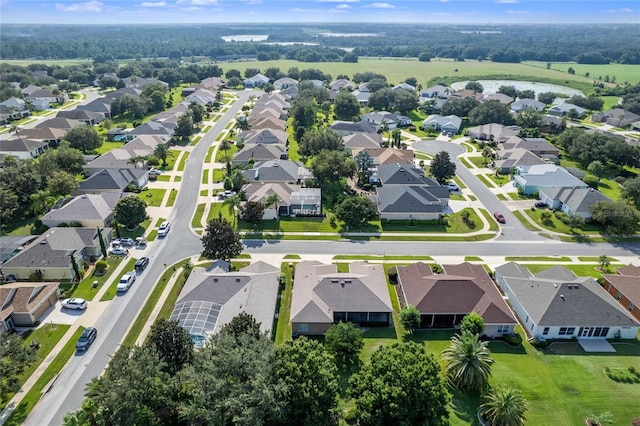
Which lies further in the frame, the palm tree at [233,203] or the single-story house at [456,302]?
the palm tree at [233,203]

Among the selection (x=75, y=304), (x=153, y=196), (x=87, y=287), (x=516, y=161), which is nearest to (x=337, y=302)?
(x=75, y=304)

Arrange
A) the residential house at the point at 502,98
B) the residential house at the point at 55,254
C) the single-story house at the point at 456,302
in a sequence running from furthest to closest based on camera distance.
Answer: the residential house at the point at 502,98 → the residential house at the point at 55,254 → the single-story house at the point at 456,302

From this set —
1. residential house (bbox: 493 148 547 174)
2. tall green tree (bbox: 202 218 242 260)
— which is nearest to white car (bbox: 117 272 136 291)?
tall green tree (bbox: 202 218 242 260)

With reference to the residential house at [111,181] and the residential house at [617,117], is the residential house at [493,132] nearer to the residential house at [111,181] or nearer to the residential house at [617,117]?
the residential house at [617,117]

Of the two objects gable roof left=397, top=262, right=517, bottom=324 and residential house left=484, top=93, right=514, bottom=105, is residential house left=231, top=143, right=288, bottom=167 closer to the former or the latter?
gable roof left=397, top=262, right=517, bottom=324

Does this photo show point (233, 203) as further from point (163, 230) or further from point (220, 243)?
point (220, 243)

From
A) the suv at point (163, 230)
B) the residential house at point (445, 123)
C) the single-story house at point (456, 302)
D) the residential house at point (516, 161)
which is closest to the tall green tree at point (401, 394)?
the single-story house at point (456, 302)

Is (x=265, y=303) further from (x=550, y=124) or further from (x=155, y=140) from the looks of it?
(x=550, y=124)
